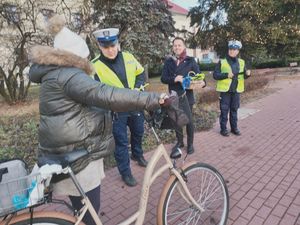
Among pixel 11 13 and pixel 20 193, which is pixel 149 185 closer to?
pixel 20 193

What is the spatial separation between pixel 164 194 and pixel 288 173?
2672mm

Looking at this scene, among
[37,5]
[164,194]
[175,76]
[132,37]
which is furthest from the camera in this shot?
[132,37]

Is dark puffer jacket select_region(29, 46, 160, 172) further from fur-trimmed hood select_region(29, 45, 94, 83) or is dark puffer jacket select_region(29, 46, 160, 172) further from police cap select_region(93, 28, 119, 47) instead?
police cap select_region(93, 28, 119, 47)

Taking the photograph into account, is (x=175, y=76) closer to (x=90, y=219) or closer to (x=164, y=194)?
(x=164, y=194)

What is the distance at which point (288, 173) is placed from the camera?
420 centimetres

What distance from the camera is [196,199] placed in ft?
9.08

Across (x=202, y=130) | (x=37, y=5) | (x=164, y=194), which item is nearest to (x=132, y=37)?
(x=37, y=5)

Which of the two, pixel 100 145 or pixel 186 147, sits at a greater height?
pixel 100 145

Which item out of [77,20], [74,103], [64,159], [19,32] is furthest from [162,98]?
[77,20]

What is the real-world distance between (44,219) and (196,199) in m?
1.51

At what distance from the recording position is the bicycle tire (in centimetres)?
166

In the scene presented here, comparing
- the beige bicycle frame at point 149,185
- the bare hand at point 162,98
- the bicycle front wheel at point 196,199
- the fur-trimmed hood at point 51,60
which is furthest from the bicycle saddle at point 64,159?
the bicycle front wheel at point 196,199

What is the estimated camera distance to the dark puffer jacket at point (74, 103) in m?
1.77

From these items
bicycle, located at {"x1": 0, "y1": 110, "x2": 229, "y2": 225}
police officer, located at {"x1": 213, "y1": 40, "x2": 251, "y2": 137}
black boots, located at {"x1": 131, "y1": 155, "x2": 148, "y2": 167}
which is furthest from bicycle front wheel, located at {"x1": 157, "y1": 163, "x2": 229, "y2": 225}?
police officer, located at {"x1": 213, "y1": 40, "x2": 251, "y2": 137}
